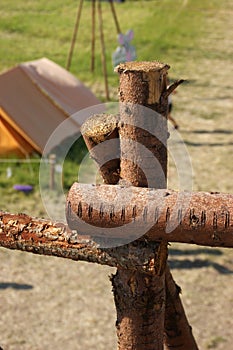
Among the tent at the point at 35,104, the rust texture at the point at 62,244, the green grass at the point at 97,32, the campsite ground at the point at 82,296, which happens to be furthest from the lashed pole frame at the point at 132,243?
the green grass at the point at 97,32

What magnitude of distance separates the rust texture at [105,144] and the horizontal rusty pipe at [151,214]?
0.31 metres

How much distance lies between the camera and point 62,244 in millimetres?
2598

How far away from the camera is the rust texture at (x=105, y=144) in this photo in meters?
2.67

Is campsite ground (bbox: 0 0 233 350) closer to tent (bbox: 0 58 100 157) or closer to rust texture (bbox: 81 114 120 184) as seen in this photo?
tent (bbox: 0 58 100 157)

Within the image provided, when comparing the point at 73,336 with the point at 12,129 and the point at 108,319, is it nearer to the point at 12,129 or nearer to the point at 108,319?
the point at 108,319

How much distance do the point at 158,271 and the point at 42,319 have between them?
3.40m

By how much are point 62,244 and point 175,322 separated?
879 mm

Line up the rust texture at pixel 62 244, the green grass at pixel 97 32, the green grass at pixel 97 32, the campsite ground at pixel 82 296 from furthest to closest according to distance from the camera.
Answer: the green grass at pixel 97 32
the green grass at pixel 97 32
the campsite ground at pixel 82 296
the rust texture at pixel 62 244

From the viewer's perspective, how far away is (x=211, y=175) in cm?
847

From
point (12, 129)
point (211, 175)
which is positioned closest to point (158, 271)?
point (211, 175)

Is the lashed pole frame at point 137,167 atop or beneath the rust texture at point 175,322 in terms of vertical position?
atop

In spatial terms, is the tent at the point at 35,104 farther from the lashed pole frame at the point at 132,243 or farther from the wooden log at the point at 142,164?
the wooden log at the point at 142,164

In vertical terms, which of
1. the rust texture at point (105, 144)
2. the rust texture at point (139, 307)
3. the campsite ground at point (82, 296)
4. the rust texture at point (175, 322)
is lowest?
the campsite ground at point (82, 296)

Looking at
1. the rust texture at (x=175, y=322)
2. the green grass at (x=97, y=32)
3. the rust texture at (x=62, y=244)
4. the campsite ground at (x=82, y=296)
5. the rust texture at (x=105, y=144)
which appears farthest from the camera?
the green grass at (x=97, y=32)
